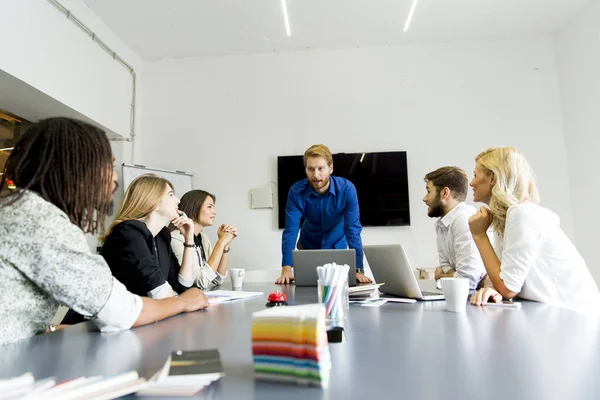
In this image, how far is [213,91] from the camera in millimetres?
4195

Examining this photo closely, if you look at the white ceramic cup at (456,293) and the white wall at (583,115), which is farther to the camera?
the white wall at (583,115)

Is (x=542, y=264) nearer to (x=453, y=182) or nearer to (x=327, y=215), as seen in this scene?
(x=453, y=182)

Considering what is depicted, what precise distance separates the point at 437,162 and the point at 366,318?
124 inches

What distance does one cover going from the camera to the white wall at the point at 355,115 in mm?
3828

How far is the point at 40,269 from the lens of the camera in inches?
30.5

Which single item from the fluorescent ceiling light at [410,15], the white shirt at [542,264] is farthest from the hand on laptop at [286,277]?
the fluorescent ceiling light at [410,15]

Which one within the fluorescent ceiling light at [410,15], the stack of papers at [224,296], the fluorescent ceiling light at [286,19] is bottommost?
the stack of papers at [224,296]

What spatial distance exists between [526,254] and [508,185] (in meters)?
0.31

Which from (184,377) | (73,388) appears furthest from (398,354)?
(73,388)

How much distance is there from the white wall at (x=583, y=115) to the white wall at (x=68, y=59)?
13.9ft

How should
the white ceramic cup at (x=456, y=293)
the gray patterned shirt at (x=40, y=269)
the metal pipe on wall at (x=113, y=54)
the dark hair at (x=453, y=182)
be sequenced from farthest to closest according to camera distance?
the metal pipe on wall at (x=113, y=54) < the dark hair at (x=453, y=182) < the white ceramic cup at (x=456, y=293) < the gray patterned shirt at (x=40, y=269)

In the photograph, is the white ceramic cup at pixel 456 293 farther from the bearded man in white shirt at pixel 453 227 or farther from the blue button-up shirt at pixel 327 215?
the blue button-up shirt at pixel 327 215

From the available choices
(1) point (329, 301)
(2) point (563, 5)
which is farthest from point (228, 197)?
(2) point (563, 5)

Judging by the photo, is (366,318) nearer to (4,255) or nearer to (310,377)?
(310,377)
